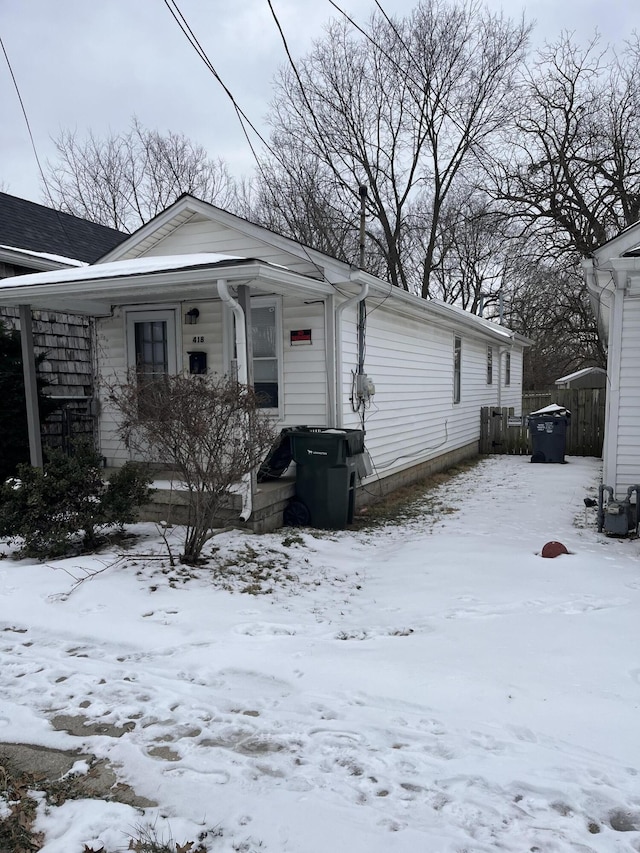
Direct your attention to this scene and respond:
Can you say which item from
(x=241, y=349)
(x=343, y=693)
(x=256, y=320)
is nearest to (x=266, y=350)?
(x=256, y=320)

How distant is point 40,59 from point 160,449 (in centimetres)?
443

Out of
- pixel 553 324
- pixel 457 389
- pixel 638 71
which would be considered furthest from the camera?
pixel 553 324

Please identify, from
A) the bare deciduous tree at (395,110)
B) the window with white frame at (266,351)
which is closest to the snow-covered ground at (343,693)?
the window with white frame at (266,351)

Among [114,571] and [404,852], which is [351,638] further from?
[114,571]

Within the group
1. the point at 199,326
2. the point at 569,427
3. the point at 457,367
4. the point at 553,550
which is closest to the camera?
the point at 553,550

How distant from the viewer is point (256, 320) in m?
8.09

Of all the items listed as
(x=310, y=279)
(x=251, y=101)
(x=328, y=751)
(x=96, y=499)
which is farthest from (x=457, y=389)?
(x=328, y=751)

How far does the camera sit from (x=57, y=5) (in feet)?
18.7

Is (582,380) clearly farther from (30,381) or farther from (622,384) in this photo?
(30,381)

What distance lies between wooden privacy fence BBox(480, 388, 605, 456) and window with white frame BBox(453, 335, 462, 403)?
2353 millimetres

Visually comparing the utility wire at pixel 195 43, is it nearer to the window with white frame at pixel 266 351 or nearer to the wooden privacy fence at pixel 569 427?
the window with white frame at pixel 266 351

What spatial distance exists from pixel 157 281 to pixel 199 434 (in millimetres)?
2278

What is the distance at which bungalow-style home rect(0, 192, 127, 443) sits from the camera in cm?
965

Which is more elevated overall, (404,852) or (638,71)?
(638,71)
